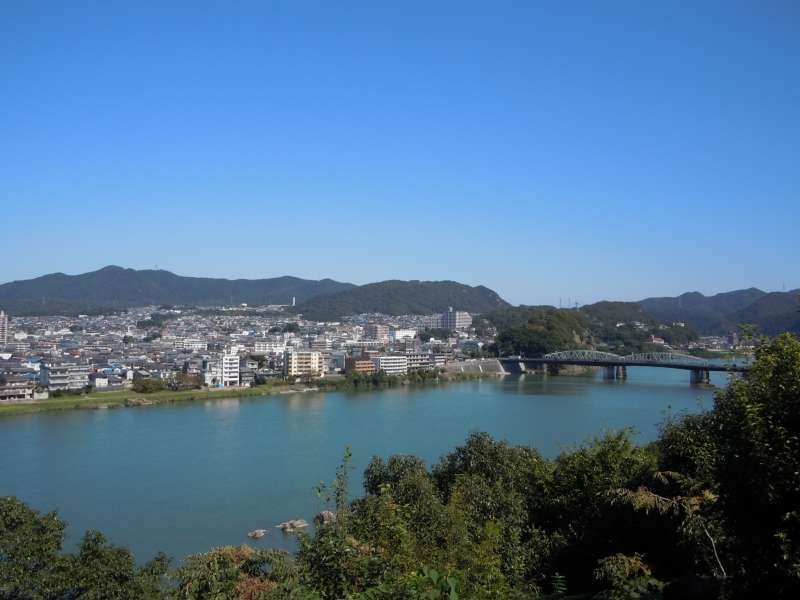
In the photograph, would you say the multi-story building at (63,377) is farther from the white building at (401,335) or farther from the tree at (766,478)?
the white building at (401,335)

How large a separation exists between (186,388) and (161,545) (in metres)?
9.45

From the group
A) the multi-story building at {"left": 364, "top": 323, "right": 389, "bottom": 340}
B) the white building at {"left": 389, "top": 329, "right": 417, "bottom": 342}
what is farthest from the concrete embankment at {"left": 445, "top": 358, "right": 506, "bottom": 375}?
the multi-story building at {"left": 364, "top": 323, "right": 389, "bottom": 340}

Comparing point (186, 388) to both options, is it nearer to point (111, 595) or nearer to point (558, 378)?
point (558, 378)

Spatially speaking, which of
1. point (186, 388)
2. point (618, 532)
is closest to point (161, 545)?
point (618, 532)

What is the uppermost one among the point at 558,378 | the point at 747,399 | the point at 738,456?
the point at 747,399

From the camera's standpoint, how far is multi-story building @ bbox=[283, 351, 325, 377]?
16.0 meters

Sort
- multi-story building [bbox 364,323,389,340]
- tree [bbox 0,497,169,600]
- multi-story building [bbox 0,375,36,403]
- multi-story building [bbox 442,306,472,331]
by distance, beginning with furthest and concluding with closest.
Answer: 1. multi-story building [bbox 442,306,472,331]
2. multi-story building [bbox 364,323,389,340]
3. multi-story building [bbox 0,375,36,403]
4. tree [bbox 0,497,169,600]

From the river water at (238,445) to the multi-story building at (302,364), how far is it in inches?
90.4

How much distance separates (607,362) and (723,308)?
41.1m

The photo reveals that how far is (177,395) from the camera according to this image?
12445 millimetres

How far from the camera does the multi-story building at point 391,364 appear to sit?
17.8 m

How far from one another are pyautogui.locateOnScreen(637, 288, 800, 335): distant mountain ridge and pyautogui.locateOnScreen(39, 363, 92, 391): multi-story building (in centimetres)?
2437

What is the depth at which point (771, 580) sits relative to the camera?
126 cm

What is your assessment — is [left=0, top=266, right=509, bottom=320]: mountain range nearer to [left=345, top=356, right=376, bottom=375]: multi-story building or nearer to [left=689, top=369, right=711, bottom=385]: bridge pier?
[left=345, top=356, right=376, bottom=375]: multi-story building
